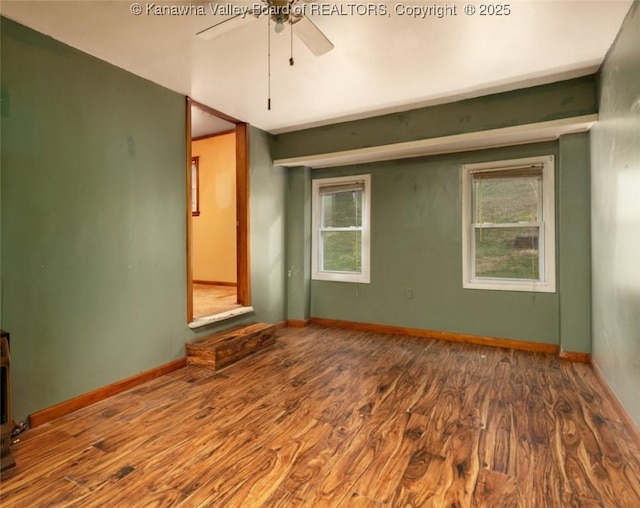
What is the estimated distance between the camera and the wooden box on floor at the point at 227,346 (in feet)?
10.7

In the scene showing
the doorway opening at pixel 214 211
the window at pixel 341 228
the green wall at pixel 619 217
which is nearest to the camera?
the green wall at pixel 619 217

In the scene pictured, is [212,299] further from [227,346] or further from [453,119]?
[453,119]

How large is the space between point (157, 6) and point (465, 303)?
3.96 m

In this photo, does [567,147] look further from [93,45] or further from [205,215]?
[205,215]

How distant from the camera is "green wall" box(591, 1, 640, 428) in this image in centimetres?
207

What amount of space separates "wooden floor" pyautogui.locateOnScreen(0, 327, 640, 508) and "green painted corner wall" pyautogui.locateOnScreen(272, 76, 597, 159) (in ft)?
7.84

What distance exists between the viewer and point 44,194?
2.35 metres

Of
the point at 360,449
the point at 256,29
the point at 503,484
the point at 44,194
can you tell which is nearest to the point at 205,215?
the point at 44,194

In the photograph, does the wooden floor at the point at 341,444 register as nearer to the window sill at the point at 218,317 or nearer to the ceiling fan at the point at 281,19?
the window sill at the point at 218,317

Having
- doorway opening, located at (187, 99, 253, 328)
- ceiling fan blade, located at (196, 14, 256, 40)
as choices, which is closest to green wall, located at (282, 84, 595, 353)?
doorway opening, located at (187, 99, 253, 328)

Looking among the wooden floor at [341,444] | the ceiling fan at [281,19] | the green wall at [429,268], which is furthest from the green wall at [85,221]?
the green wall at [429,268]

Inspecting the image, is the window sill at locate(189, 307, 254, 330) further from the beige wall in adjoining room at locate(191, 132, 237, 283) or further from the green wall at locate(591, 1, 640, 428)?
the green wall at locate(591, 1, 640, 428)

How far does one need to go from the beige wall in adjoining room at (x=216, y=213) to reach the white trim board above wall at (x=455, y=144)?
5.38 ft

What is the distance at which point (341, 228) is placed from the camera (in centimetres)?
Result: 488
